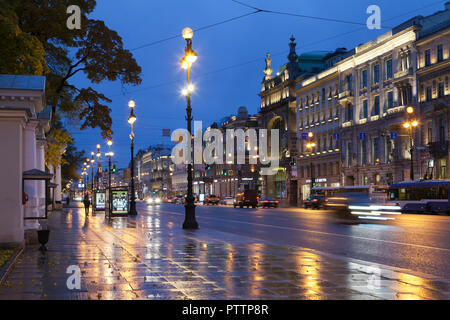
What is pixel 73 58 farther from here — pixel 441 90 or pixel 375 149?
pixel 375 149

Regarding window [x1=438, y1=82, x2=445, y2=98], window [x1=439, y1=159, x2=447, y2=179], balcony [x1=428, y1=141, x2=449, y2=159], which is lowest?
window [x1=439, y1=159, x2=447, y2=179]

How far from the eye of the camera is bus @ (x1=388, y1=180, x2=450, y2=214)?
44.4 meters

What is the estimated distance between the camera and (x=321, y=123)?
8138 centimetres

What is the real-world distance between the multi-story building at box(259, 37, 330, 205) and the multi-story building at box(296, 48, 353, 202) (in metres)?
2.77

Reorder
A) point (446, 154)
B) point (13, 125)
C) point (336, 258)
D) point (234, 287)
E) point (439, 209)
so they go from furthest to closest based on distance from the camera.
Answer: point (446, 154)
point (439, 209)
point (13, 125)
point (336, 258)
point (234, 287)

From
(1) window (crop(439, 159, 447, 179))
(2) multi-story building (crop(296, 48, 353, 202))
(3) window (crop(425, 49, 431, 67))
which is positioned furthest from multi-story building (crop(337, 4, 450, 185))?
(1) window (crop(439, 159, 447, 179))

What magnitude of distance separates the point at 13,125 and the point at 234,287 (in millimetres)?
9681

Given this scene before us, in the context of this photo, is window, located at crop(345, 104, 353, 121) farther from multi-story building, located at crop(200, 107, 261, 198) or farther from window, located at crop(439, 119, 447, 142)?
multi-story building, located at crop(200, 107, 261, 198)

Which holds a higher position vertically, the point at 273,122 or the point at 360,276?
the point at 273,122

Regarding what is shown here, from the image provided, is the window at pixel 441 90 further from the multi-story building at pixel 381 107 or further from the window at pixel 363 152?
the window at pixel 363 152

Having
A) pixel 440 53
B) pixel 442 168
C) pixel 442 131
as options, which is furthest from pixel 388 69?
pixel 442 168

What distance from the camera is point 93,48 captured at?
27891 mm

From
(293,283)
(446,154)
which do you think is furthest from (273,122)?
(293,283)

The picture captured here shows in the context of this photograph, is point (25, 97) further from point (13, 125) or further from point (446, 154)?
point (446, 154)
